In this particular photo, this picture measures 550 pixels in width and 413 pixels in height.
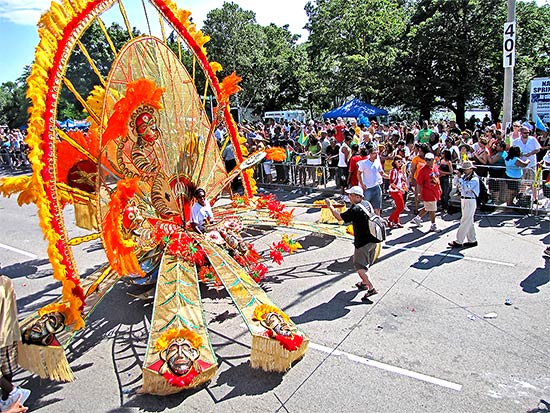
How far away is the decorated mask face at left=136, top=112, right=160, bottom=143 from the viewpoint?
240 inches

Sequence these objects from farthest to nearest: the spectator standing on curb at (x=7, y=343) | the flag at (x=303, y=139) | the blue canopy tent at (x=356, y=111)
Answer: the blue canopy tent at (x=356, y=111) < the flag at (x=303, y=139) < the spectator standing on curb at (x=7, y=343)

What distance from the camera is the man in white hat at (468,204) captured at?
818cm

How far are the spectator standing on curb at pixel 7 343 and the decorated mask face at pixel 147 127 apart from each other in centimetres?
270

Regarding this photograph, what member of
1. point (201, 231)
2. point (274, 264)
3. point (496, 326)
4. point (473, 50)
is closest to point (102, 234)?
point (201, 231)

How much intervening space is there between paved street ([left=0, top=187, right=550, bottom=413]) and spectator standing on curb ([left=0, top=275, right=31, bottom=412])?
0.43 metres

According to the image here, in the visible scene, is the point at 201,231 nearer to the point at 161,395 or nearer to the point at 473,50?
the point at 161,395

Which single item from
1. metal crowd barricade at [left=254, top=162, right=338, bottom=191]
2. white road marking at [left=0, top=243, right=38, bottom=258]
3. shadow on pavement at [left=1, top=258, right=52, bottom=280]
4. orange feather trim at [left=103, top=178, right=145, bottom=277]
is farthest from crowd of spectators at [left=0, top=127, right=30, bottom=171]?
orange feather trim at [left=103, top=178, right=145, bottom=277]

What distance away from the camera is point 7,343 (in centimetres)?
399

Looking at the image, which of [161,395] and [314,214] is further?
[314,214]

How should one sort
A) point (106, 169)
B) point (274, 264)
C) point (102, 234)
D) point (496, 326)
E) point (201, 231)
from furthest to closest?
point (274, 264)
point (201, 231)
point (106, 169)
point (496, 326)
point (102, 234)

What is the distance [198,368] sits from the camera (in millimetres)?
4465

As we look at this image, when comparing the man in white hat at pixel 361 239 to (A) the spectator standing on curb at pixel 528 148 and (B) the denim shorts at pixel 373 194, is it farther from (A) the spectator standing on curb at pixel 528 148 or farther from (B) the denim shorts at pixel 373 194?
(A) the spectator standing on curb at pixel 528 148

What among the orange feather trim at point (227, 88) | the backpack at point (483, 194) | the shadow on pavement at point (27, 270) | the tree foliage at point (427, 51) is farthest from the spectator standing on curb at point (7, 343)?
the tree foliage at point (427, 51)

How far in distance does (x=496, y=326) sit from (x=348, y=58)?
22590 millimetres
